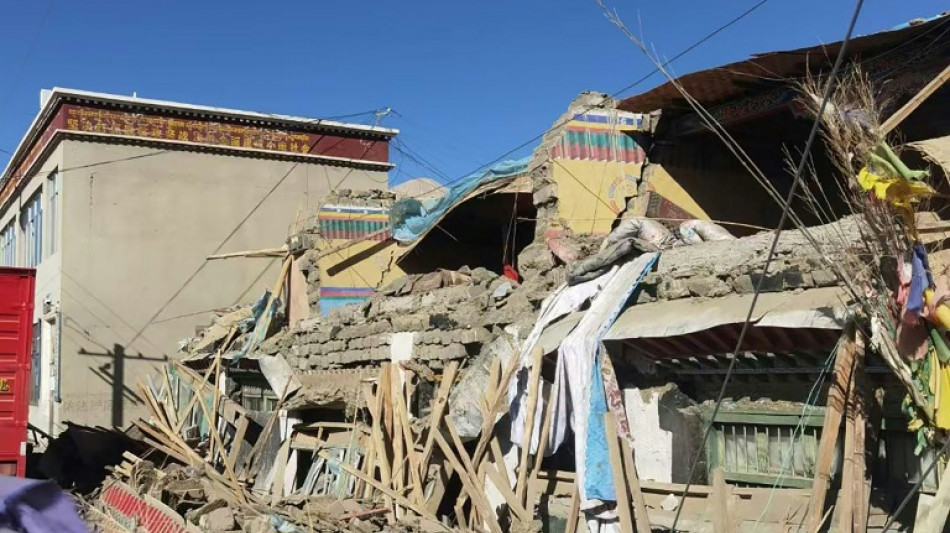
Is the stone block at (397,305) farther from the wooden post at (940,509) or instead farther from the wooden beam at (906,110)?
the wooden post at (940,509)

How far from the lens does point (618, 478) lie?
23.9ft

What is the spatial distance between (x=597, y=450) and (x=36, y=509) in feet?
14.1

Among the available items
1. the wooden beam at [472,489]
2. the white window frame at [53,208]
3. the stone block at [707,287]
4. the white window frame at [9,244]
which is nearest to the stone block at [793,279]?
the stone block at [707,287]

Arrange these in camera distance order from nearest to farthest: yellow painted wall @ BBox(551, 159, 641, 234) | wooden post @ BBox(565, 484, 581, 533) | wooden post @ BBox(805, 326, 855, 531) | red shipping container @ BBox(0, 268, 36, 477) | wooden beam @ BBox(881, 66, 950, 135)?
1. wooden beam @ BBox(881, 66, 950, 135)
2. wooden post @ BBox(805, 326, 855, 531)
3. wooden post @ BBox(565, 484, 581, 533)
4. red shipping container @ BBox(0, 268, 36, 477)
5. yellow painted wall @ BBox(551, 159, 641, 234)

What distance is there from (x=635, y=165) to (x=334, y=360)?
4.80 metres

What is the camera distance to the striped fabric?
16359 millimetres

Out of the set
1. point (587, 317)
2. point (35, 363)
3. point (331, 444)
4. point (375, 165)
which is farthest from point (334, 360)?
point (35, 363)

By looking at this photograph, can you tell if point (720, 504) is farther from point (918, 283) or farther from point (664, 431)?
point (918, 283)

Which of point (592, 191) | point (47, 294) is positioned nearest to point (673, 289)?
point (592, 191)

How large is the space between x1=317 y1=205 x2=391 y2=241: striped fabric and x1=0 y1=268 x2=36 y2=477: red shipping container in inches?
239

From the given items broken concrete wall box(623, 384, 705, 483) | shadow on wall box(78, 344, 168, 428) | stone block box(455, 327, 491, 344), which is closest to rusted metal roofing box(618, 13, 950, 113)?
broken concrete wall box(623, 384, 705, 483)

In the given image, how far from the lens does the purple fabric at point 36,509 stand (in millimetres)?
4332

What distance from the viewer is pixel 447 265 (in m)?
16.3

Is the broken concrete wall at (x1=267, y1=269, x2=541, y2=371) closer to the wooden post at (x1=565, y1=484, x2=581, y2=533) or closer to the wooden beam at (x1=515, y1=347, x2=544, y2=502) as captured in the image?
the wooden beam at (x1=515, y1=347, x2=544, y2=502)
